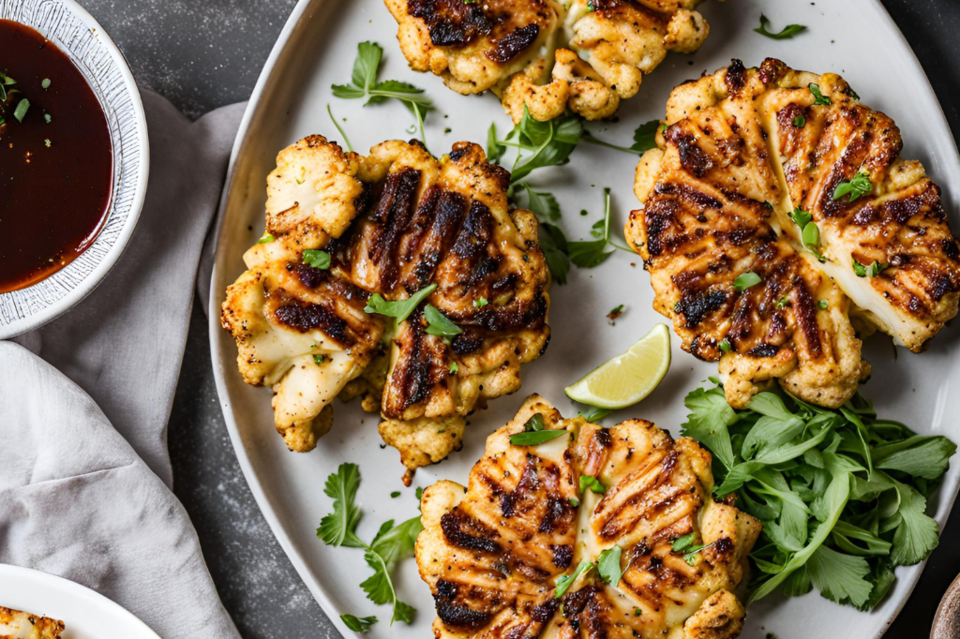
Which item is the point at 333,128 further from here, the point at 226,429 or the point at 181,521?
the point at 181,521

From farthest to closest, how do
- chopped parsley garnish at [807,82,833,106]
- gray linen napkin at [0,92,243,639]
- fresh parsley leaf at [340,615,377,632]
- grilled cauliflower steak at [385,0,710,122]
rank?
1. gray linen napkin at [0,92,243,639]
2. fresh parsley leaf at [340,615,377,632]
3. grilled cauliflower steak at [385,0,710,122]
4. chopped parsley garnish at [807,82,833,106]

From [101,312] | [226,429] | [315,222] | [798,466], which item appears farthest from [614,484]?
[101,312]

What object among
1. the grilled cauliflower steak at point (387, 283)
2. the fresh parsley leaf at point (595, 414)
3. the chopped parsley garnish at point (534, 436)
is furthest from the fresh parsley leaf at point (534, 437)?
the fresh parsley leaf at point (595, 414)

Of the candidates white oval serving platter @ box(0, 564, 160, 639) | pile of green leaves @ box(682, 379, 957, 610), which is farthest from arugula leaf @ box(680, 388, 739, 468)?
white oval serving platter @ box(0, 564, 160, 639)

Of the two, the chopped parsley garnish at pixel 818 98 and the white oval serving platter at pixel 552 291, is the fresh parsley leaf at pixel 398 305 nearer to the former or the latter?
the white oval serving platter at pixel 552 291

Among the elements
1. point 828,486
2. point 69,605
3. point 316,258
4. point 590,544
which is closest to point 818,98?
point 828,486

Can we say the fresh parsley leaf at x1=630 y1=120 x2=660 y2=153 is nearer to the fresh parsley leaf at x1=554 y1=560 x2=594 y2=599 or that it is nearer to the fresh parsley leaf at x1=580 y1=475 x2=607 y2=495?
the fresh parsley leaf at x1=580 y1=475 x2=607 y2=495
